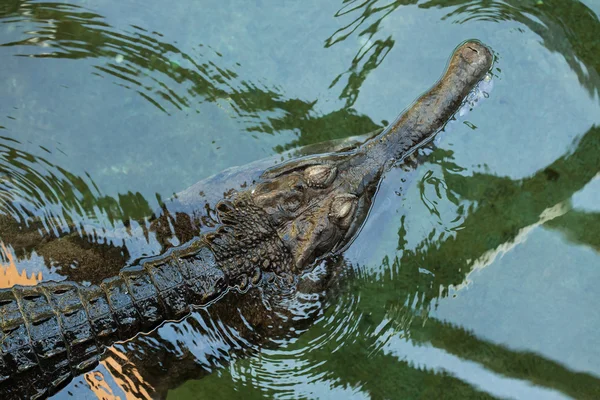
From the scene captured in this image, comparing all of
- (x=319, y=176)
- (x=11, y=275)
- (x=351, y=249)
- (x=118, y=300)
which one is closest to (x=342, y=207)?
(x=319, y=176)

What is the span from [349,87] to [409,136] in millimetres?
631

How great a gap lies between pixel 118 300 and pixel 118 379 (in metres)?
0.70

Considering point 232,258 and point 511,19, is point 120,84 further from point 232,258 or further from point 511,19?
point 511,19

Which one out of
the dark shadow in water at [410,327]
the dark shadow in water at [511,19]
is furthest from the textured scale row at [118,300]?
the dark shadow in water at [511,19]

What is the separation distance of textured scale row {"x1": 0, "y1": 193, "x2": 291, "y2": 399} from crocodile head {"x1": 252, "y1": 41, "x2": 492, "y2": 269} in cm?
17

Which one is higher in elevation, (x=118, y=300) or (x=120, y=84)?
(x=120, y=84)

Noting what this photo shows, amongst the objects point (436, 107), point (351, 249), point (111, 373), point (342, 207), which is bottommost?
point (111, 373)

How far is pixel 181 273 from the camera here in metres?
4.14

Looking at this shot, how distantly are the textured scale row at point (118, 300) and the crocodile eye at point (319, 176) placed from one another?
0.43 m

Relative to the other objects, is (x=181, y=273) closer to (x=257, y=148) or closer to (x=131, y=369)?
(x=131, y=369)

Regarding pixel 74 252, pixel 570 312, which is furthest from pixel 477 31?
pixel 74 252

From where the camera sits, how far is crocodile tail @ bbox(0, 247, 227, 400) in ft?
12.4

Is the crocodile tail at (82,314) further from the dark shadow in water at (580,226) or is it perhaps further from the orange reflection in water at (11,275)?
the dark shadow in water at (580,226)

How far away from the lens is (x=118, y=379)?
168 inches
